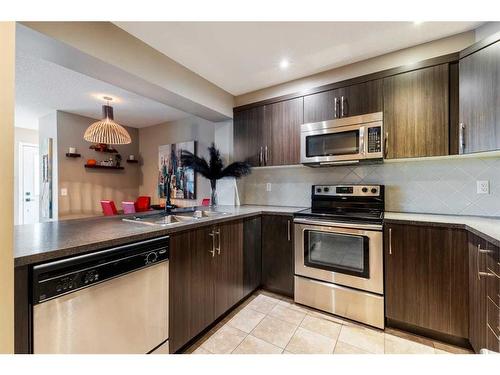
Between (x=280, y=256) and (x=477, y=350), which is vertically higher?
(x=280, y=256)

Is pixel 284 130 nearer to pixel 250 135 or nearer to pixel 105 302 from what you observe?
pixel 250 135

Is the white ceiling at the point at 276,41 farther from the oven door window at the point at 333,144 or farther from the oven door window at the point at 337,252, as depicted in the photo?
the oven door window at the point at 337,252

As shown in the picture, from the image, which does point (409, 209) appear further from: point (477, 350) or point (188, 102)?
point (188, 102)

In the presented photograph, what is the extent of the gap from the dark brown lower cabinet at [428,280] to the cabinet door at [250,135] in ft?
5.35

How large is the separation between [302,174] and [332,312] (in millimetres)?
1539

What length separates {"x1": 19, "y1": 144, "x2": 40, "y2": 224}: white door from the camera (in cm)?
457

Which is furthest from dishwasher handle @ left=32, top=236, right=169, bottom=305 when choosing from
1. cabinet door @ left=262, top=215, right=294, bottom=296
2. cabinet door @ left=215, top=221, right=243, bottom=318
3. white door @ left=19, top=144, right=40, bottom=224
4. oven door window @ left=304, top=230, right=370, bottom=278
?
white door @ left=19, top=144, right=40, bottom=224

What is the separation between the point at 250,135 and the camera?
2.84m

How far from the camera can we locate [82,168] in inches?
156

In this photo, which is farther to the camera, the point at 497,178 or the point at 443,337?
the point at 497,178

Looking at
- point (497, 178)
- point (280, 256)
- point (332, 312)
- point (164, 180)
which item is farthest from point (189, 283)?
point (164, 180)

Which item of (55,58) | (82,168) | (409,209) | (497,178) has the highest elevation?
(55,58)

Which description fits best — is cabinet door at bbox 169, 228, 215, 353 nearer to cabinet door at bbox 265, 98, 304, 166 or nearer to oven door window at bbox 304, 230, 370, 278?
oven door window at bbox 304, 230, 370, 278
